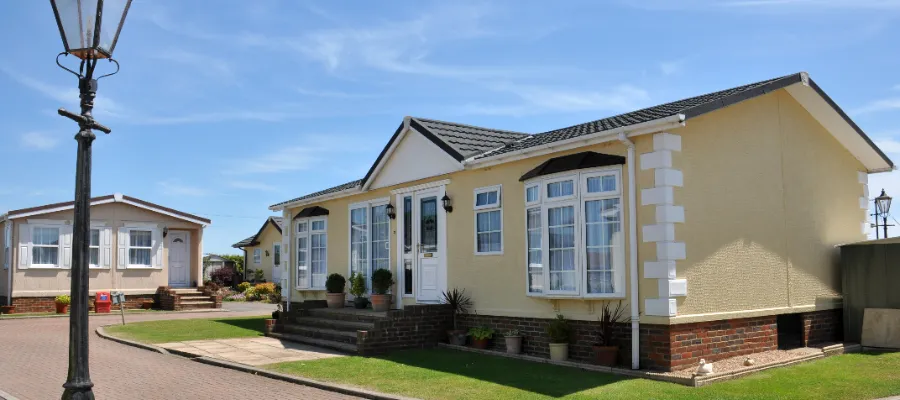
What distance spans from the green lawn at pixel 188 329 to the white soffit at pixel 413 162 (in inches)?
185

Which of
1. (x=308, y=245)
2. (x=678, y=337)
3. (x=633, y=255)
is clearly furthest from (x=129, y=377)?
(x=308, y=245)

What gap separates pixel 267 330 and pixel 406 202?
434 cm

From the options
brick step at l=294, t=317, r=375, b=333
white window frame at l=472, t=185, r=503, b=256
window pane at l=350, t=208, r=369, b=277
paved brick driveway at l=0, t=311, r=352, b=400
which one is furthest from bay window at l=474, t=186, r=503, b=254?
paved brick driveway at l=0, t=311, r=352, b=400

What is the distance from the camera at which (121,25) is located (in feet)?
19.9

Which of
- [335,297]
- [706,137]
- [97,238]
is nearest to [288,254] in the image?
[335,297]

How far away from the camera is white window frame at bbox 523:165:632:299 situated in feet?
34.7

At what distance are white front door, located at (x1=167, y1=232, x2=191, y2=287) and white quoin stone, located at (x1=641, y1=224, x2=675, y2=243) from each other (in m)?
22.7

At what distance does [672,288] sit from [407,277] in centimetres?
666

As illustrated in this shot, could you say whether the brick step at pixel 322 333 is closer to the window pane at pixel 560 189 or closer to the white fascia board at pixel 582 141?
the white fascia board at pixel 582 141

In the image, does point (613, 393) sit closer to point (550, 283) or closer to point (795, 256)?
point (550, 283)

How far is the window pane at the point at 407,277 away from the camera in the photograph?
1521cm

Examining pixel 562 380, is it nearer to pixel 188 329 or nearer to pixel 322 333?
pixel 322 333

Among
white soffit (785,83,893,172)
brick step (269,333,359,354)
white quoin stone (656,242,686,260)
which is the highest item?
white soffit (785,83,893,172)

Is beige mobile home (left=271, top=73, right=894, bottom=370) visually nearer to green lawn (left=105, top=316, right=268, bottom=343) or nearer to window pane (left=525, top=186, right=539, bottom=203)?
window pane (left=525, top=186, right=539, bottom=203)
